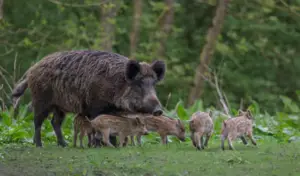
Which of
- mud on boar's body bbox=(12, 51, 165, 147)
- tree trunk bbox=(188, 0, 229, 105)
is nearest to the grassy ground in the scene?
mud on boar's body bbox=(12, 51, 165, 147)

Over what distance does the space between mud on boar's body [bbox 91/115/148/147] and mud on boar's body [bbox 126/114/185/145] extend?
13.0 inches

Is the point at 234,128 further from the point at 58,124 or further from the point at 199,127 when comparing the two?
the point at 58,124

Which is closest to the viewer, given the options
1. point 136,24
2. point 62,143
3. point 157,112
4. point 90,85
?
point 157,112

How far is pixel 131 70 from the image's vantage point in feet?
37.0

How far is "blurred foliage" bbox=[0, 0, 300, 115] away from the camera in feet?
79.2

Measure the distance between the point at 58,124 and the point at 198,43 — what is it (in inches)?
670

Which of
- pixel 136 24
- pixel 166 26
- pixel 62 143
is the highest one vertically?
pixel 136 24

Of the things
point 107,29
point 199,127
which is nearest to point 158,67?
point 199,127

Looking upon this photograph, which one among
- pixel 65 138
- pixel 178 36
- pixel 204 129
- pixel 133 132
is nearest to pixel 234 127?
pixel 204 129

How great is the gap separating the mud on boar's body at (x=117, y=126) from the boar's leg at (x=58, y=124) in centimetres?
111

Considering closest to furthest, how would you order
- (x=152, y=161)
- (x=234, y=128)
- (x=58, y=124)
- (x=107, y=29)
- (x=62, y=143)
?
(x=152, y=161)
(x=234, y=128)
(x=62, y=143)
(x=58, y=124)
(x=107, y=29)

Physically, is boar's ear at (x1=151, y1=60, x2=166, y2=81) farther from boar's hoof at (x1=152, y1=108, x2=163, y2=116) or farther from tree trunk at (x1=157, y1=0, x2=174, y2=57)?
tree trunk at (x1=157, y1=0, x2=174, y2=57)

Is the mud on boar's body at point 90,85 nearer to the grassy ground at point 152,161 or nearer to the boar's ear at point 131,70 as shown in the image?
the boar's ear at point 131,70

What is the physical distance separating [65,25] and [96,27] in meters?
1.30
